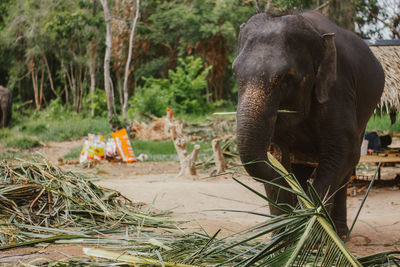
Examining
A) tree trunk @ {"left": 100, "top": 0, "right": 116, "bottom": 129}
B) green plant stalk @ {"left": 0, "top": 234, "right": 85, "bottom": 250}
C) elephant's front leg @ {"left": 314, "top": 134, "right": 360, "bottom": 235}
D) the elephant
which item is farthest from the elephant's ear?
tree trunk @ {"left": 100, "top": 0, "right": 116, "bottom": 129}

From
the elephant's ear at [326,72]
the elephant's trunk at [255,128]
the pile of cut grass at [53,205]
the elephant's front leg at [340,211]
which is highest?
the elephant's ear at [326,72]

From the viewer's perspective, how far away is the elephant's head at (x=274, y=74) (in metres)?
3.34

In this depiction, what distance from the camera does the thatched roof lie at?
7.66m

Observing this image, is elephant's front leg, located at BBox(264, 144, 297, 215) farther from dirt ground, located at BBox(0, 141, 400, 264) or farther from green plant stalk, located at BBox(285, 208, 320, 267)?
green plant stalk, located at BBox(285, 208, 320, 267)

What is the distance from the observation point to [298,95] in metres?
3.71

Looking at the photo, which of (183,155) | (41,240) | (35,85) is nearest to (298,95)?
(41,240)

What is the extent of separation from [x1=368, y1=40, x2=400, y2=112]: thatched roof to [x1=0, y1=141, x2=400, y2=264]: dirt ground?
55.2 inches

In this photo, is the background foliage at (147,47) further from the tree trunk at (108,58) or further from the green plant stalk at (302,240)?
the green plant stalk at (302,240)

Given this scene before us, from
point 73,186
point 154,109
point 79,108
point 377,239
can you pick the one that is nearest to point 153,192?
point 73,186

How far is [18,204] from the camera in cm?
418

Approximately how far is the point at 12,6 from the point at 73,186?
22.3 m

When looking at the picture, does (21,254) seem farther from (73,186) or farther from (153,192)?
(153,192)

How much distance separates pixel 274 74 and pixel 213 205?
3131 millimetres

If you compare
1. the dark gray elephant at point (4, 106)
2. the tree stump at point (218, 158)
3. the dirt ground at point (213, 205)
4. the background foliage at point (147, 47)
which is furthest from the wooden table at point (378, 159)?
the dark gray elephant at point (4, 106)
